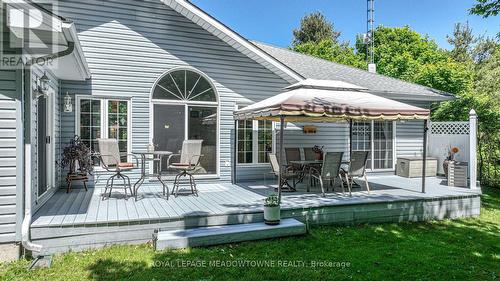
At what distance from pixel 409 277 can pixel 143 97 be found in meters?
6.23

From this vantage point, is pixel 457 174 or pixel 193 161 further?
pixel 457 174

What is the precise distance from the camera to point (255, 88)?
28.5 ft

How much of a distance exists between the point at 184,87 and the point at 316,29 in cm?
2684

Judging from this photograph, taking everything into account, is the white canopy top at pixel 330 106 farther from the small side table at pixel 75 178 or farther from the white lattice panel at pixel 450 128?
the white lattice panel at pixel 450 128

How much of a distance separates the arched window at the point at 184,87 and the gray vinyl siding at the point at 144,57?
0.17m

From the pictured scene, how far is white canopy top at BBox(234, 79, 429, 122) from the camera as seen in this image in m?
5.74

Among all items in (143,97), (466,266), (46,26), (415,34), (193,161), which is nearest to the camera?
(46,26)

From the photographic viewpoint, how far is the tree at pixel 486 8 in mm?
8281

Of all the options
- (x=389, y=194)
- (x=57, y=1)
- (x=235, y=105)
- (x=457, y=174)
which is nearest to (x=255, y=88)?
(x=235, y=105)

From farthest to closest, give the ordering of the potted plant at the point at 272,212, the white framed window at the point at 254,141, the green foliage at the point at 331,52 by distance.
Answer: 1. the green foliage at the point at 331,52
2. the white framed window at the point at 254,141
3. the potted plant at the point at 272,212

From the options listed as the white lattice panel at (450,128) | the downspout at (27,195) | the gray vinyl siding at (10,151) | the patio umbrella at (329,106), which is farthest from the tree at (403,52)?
the gray vinyl siding at (10,151)

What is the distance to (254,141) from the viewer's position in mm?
8828

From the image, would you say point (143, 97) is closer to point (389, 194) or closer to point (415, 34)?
point (389, 194)

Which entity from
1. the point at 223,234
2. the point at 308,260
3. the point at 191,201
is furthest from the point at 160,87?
the point at 308,260
